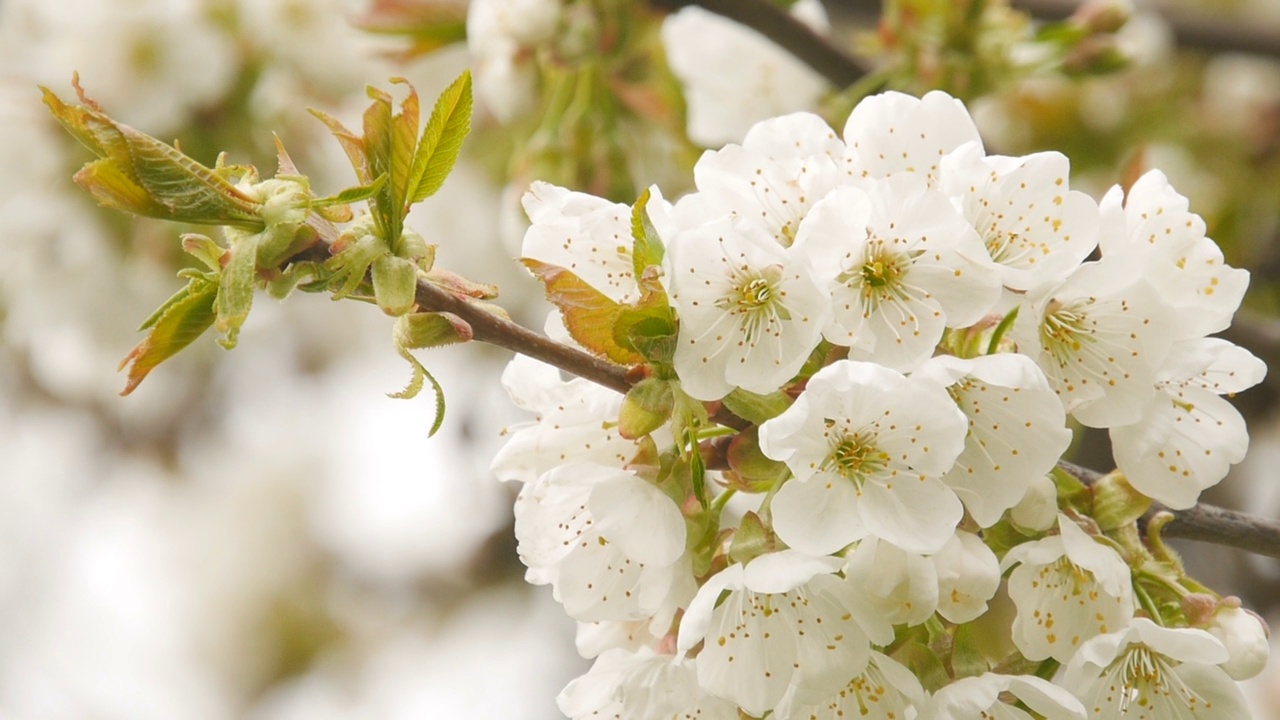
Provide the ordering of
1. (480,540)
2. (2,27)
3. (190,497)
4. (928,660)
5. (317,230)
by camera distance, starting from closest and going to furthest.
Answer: (317,230), (928,660), (2,27), (480,540), (190,497)

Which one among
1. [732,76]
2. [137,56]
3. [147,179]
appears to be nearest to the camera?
[147,179]

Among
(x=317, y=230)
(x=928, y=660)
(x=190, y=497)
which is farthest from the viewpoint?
(x=190, y=497)

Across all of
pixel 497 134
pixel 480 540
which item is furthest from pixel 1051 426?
pixel 480 540

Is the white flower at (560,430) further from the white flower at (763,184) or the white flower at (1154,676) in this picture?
the white flower at (1154,676)

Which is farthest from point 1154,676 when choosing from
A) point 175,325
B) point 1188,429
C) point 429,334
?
point 175,325

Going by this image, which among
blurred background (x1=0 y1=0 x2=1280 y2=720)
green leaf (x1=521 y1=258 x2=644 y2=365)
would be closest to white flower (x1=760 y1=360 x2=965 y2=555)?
green leaf (x1=521 y1=258 x2=644 y2=365)

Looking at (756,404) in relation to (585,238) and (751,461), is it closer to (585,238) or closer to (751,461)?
(751,461)

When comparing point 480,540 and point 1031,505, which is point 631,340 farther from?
point 480,540
